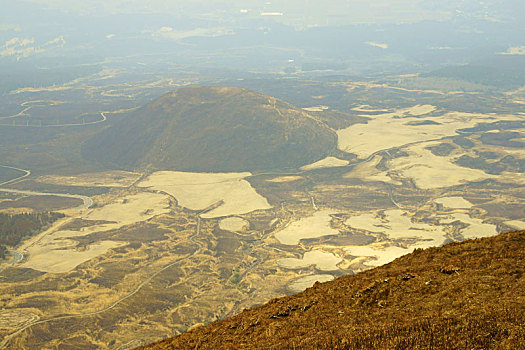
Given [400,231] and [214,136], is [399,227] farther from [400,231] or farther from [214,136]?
[214,136]

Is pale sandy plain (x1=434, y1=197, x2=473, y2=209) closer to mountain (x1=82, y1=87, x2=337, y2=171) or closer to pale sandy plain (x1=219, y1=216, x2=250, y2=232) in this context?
pale sandy plain (x1=219, y1=216, x2=250, y2=232)

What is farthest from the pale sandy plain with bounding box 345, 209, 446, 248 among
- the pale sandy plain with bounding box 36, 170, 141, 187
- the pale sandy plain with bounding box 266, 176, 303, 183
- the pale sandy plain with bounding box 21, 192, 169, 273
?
the pale sandy plain with bounding box 36, 170, 141, 187

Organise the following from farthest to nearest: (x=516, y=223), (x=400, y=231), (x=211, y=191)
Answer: (x=211, y=191)
(x=516, y=223)
(x=400, y=231)

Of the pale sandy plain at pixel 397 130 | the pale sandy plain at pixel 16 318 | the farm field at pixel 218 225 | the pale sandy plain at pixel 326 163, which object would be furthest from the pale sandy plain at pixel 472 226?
the pale sandy plain at pixel 16 318

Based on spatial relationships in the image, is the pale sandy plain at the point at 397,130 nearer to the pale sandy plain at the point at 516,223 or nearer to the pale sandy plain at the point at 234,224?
the pale sandy plain at the point at 516,223

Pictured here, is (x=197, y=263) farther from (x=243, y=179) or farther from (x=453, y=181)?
(x=453, y=181)

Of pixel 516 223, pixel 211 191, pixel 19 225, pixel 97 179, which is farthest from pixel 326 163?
pixel 19 225
